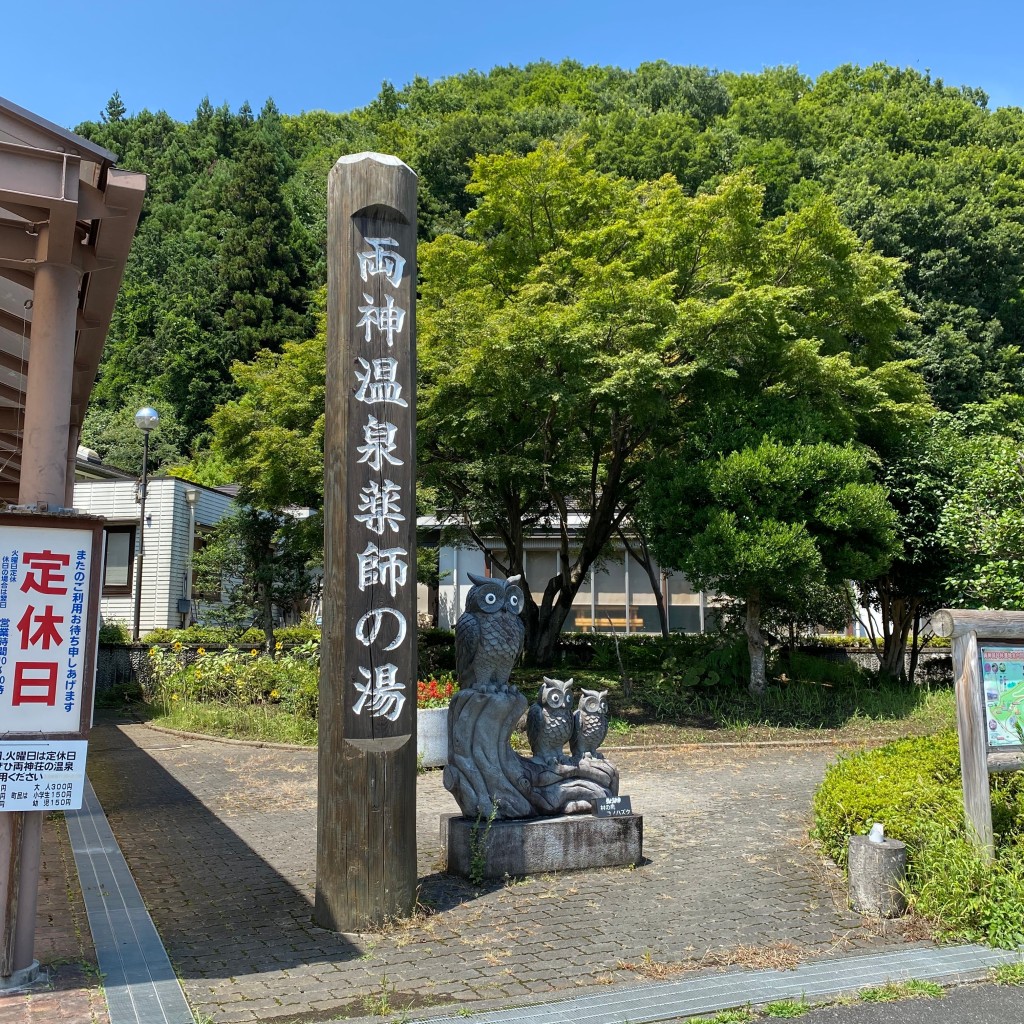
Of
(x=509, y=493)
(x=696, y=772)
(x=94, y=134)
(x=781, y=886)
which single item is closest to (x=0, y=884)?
(x=781, y=886)

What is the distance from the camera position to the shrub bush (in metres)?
5.79

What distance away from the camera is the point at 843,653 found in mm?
23594

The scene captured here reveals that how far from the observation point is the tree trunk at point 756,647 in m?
16.0

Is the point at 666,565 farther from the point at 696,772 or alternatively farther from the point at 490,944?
the point at 490,944

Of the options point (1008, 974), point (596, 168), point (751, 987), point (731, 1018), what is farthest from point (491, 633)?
point (596, 168)

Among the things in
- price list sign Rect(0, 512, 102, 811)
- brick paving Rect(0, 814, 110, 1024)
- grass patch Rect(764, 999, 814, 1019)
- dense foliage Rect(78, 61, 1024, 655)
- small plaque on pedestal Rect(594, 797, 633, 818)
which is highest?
dense foliage Rect(78, 61, 1024, 655)

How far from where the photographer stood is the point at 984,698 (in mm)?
6297

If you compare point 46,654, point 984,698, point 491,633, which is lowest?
point 984,698

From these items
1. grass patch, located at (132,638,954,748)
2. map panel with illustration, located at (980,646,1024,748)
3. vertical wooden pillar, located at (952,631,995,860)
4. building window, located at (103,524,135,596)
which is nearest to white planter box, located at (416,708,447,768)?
grass patch, located at (132,638,954,748)

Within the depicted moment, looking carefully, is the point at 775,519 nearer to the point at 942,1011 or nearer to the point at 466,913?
the point at 466,913

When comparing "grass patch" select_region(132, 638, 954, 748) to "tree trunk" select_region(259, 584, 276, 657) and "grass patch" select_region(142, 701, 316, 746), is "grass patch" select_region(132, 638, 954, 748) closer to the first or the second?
"grass patch" select_region(142, 701, 316, 746)

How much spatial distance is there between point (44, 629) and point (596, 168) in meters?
28.0

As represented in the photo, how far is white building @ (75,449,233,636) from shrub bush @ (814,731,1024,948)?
2015 centimetres

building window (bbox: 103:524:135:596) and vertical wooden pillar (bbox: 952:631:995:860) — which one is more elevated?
building window (bbox: 103:524:135:596)
